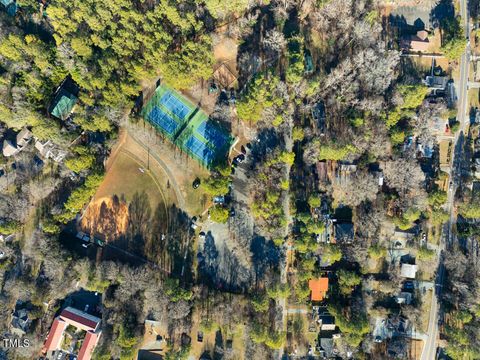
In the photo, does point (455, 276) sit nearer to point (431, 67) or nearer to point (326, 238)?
point (326, 238)

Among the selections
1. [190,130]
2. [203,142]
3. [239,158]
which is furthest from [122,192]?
[239,158]

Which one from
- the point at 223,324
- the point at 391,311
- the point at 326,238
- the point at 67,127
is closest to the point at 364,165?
the point at 326,238

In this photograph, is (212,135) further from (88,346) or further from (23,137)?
(88,346)

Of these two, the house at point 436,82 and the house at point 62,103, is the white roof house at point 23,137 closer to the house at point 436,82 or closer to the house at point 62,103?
the house at point 62,103

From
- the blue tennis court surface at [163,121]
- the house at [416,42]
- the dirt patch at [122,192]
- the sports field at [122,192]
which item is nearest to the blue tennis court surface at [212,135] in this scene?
the blue tennis court surface at [163,121]

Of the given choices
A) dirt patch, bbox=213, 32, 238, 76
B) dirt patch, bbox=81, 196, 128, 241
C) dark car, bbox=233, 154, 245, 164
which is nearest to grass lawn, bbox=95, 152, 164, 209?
dirt patch, bbox=81, 196, 128, 241

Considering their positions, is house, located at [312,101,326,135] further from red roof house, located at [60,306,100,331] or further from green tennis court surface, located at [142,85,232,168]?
red roof house, located at [60,306,100,331]
